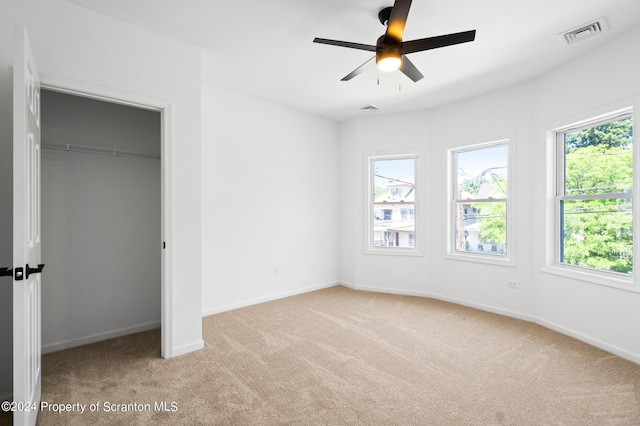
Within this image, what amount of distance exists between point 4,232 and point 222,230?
85.2 inches

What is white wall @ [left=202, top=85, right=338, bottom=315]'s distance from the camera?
4027mm

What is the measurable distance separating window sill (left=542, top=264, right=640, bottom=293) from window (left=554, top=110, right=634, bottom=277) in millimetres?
45

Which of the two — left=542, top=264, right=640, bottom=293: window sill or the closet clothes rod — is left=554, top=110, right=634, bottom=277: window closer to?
left=542, top=264, right=640, bottom=293: window sill

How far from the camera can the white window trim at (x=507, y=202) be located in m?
3.99

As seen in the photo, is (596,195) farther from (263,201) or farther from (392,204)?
(263,201)

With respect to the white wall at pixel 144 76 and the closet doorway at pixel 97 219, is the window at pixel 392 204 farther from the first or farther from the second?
the closet doorway at pixel 97 219

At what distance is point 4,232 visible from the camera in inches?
84.2

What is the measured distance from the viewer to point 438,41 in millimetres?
2133

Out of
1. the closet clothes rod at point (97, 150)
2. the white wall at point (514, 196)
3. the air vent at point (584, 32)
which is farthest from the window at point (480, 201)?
the closet clothes rod at point (97, 150)

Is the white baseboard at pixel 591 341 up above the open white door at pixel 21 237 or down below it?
below

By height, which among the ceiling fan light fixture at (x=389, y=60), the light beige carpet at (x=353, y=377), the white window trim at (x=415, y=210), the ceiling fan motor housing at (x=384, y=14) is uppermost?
the ceiling fan motor housing at (x=384, y=14)

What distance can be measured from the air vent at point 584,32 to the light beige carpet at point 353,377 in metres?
2.85

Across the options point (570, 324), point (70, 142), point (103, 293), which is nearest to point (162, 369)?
point (103, 293)

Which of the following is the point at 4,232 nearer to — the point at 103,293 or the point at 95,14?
the point at 103,293
